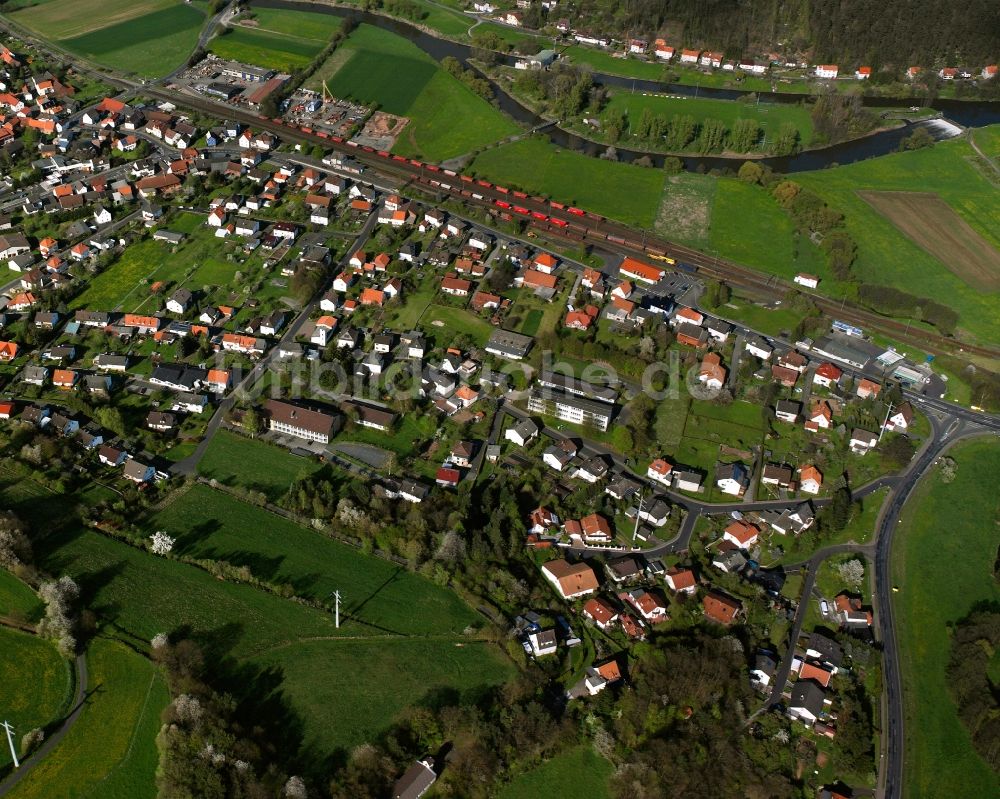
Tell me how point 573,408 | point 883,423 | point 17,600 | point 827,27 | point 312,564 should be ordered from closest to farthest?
point 17,600 → point 312,564 → point 573,408 → point 883,423 → point 827,27

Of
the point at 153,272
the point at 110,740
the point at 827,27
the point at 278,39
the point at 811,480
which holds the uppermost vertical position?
the point at 827,27

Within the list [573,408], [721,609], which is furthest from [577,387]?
[721,609]

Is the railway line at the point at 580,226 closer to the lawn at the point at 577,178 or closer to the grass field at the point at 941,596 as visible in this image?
the lawn at the point at 577,178

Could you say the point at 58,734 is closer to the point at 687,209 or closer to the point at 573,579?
the point at 573,579

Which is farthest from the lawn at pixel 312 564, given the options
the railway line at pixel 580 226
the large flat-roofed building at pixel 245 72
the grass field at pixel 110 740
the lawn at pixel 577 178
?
the large flat-roofed building at pixel 245 72

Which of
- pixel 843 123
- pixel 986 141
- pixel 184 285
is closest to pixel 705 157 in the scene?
pixel 843 123

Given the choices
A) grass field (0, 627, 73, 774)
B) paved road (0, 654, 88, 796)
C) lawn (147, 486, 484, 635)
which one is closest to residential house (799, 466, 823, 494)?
lawn (147, 486, 484, 635)

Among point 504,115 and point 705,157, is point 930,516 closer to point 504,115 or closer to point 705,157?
point 705,157

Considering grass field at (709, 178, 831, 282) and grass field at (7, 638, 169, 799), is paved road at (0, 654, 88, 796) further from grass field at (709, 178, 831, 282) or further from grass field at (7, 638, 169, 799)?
grass field at (709, 178, 831, 282)
